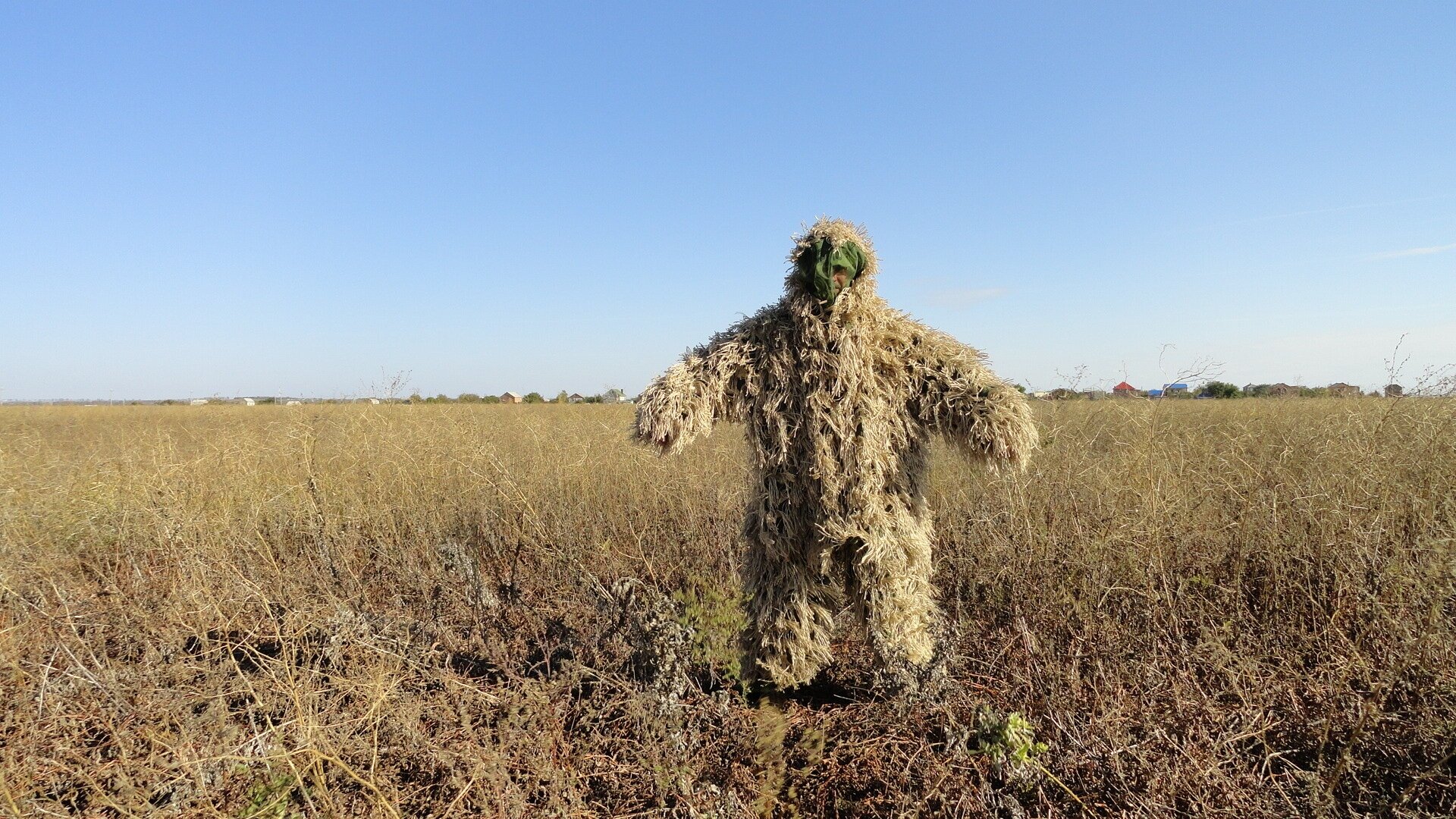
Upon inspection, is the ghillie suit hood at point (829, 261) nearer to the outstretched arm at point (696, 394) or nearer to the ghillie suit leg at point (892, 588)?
the outstretched arm at point (696, 394)

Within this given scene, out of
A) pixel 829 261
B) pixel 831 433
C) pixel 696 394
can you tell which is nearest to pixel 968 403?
pixel 831 433

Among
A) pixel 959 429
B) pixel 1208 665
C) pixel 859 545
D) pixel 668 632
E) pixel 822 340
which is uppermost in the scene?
pixel 822 340

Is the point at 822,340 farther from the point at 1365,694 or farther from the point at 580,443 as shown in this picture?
the point at 580,443

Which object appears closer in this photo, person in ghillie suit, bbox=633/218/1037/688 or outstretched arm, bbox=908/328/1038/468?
outstretched arm, bbox=908/328/1038/468

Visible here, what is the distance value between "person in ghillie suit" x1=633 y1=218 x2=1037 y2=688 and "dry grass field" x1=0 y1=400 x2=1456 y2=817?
1.08ft

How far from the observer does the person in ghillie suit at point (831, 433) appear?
87.9 inches

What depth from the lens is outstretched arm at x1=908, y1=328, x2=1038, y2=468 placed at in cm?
211

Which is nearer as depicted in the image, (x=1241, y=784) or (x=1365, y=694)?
(x=1241, y=784)

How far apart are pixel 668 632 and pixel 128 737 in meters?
1.75

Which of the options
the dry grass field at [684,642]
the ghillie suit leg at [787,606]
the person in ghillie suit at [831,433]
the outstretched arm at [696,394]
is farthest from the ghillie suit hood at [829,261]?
the dry grass field at [684,642]

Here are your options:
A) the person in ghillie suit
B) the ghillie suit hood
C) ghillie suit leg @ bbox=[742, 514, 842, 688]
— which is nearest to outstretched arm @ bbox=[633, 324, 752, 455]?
the person in ghillie suit

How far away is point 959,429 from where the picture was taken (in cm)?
223

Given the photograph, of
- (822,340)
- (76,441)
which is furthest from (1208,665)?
(76,441)

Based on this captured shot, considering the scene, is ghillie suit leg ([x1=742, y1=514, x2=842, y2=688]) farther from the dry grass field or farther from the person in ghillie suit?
the dry grass field
